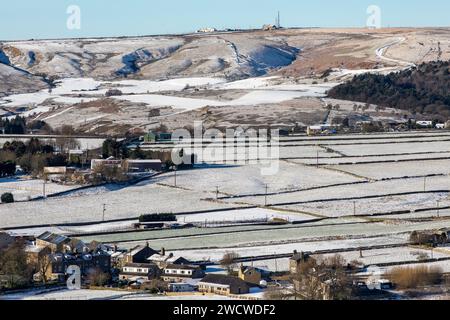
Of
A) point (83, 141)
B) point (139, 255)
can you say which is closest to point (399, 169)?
point (83, 141)

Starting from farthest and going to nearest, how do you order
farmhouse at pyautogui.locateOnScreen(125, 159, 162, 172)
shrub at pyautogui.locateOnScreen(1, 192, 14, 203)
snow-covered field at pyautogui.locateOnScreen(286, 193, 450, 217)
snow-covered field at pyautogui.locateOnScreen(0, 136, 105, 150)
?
snow-covered field at pyautogui.locateOnScreen(0, 136, 105, 150) < farmhouse at pyautogui.locateOnScreen(125, 159, 162, 172) < shrub at pyautogui.locateOnScreen(1, 192, 14, 203) < snow-covered field at pyautogui.locateOnScreen(286, 193, 450, 217)

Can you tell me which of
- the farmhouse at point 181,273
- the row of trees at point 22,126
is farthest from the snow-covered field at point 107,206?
the row of trees at point 22,126

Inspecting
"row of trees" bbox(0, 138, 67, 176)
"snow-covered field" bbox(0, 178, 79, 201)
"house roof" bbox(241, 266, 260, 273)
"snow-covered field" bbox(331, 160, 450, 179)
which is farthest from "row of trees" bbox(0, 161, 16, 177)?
"house roof" bbox(241, 266, 260, 273)

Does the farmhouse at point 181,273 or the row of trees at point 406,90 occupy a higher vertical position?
the row of trees at point 406,90

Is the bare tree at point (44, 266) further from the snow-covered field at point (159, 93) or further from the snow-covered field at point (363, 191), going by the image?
the snow-covered field at point (159, 93)

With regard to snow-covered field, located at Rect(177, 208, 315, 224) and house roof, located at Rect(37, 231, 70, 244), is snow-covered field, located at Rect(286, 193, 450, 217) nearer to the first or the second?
snow-covered field, located at Rect(177, 208, 315, 224)
